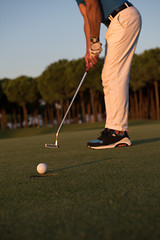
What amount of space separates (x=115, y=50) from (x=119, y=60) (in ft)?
0.47

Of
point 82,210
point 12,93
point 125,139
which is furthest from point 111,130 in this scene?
point 12,93

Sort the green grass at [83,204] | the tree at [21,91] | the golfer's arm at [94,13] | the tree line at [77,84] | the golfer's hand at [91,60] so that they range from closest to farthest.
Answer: the green grass at [83,204] → the golfer's arm at [94,13] → the golfer's hand at [91,60] → the tree line at [77,84] → the tree at [21,91]

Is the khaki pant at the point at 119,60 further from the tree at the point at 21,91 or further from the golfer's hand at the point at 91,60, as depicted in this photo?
the tree at the point at 21,91

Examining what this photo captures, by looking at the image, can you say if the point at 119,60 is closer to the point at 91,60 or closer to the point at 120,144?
the point at 91,60

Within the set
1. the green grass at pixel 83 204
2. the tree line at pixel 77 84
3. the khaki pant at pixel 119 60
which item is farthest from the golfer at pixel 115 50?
the tree line at pixel 77 84

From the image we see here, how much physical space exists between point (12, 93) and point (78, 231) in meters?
38.1

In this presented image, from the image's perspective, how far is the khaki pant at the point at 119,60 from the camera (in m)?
3.76

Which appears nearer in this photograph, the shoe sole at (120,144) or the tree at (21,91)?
the shoe sole at (120,144)

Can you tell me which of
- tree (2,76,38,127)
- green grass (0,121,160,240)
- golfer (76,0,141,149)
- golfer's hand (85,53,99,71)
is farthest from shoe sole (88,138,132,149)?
tree (2,76,38,127)

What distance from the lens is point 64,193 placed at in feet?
4.97

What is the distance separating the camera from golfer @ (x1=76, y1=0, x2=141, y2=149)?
12.3 ft

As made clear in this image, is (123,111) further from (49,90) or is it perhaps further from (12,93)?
(12,93)

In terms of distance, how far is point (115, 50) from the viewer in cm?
380

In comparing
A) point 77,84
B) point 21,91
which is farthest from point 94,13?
point 21,91
